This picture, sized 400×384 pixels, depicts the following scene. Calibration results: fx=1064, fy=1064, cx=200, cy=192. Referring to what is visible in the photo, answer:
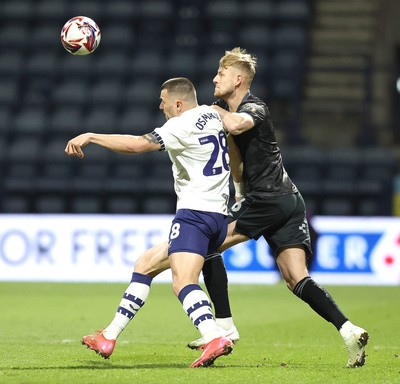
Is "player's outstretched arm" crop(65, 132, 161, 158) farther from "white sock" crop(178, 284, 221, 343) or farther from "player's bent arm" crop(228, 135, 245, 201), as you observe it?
"player's bent arm" crop(228, 135, 245, 201)

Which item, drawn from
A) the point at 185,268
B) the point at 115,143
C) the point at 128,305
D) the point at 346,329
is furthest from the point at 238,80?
the point at 346,329

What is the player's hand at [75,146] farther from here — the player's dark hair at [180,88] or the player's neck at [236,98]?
the player's neck at [236,98]

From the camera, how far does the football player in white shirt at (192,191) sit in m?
6.23

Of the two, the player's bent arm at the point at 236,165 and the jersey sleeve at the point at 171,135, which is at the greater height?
the jersey sleeve at the point at 171,135

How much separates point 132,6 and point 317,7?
3.52 m

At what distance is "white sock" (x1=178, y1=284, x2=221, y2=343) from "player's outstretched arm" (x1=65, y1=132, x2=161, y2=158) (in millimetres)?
869

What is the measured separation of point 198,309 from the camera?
20.4ft

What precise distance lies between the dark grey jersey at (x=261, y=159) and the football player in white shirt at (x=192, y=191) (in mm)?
452

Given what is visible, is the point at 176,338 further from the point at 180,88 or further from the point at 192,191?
the point at 180,88

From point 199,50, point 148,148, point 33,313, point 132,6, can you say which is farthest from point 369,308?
point 132,6

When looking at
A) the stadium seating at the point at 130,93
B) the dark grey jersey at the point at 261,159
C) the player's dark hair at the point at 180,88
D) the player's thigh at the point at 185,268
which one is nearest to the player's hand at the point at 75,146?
the player's dark hair at the point at 180,88

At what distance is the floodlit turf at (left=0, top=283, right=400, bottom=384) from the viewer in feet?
20.2

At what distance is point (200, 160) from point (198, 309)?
91 centimetres

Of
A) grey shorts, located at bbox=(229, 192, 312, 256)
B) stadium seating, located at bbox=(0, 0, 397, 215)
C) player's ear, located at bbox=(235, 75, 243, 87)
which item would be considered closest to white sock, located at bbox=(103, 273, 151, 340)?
grey shorts, located at bbox=(229, 192, 312, 256)
